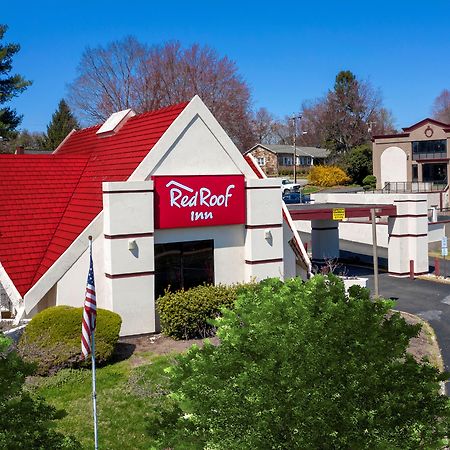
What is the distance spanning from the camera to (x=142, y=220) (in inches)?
691

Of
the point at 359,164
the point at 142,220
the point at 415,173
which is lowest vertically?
the point at 142,220

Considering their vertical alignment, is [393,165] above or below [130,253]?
above

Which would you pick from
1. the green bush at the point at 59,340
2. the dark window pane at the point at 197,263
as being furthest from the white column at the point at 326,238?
the green bush at the point at 59,340

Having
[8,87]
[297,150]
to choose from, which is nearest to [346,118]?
[297,150]

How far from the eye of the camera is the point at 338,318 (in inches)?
266

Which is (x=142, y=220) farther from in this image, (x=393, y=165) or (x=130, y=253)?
(x=393, y=165)

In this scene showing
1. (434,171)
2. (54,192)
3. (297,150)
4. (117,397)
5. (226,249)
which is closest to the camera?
(117,397)

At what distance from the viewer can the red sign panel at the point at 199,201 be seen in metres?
18.0

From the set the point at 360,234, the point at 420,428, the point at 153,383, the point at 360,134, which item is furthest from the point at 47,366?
the point at 360,134

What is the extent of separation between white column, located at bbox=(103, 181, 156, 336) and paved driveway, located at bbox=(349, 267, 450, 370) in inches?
372

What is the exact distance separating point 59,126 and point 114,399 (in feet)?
231

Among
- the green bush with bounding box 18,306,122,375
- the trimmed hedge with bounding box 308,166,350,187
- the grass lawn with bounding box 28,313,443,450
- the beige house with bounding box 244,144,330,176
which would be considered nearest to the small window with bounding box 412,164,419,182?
the trimmed hedge with bounding box 308,166,350,187

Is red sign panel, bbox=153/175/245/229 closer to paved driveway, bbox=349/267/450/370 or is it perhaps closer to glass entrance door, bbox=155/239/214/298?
glass entrance door, bbox=155/239/214/298

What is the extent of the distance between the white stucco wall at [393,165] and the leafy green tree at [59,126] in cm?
4079
